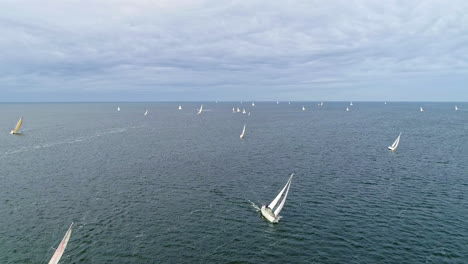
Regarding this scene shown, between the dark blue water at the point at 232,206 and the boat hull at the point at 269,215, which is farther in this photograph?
the boat hull at the point at 269,215

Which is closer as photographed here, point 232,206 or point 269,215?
point 269,215

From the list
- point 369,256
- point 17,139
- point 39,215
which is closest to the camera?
point 369,256

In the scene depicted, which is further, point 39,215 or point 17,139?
point 17,139

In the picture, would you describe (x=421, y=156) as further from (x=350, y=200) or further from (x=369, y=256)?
(x=369, y=256)

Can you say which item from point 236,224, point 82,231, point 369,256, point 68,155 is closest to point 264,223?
point 236,224

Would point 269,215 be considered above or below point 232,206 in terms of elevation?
above

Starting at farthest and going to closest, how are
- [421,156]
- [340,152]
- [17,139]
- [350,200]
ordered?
1. [17,139]
2. [340,152]
3. [421,156]
4. [350,200]

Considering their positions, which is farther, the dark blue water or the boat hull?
the boat hull
